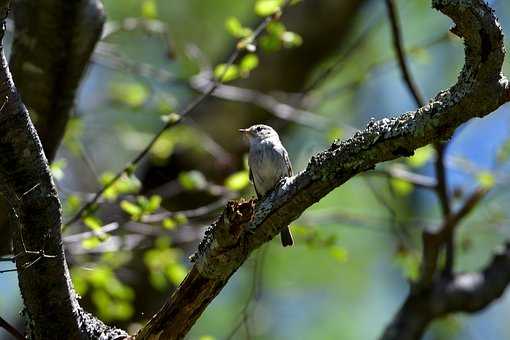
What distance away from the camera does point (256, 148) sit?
4973 mm

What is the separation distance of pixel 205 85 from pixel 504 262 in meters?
2.50

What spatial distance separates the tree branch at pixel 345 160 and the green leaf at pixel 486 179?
2.73 meters

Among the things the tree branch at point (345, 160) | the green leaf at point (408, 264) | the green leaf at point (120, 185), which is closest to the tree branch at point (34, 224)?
the tree branch at point (345, 160)

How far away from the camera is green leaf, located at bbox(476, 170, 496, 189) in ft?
16.8

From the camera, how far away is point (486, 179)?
5.12m

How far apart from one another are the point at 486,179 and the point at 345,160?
9.28 feet

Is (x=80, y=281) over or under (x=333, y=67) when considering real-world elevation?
under

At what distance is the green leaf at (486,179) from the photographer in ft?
16.8

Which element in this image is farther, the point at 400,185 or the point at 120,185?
the point at 400,185

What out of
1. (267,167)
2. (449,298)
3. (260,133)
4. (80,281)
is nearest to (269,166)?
(267,167)

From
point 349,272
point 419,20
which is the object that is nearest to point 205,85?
point 419,20

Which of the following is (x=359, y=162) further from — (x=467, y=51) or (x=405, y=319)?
(x=405, y=319)

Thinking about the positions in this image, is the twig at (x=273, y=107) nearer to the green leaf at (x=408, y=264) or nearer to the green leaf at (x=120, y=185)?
the green leaf at (x=408, y=264)

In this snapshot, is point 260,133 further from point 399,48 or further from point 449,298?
point 449,298
